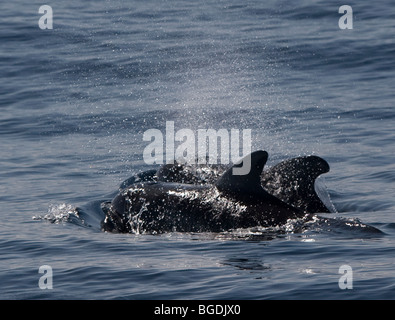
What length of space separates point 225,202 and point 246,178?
0.55m

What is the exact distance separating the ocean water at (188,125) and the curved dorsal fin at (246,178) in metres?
0.62

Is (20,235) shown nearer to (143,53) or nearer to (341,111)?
(341,111)

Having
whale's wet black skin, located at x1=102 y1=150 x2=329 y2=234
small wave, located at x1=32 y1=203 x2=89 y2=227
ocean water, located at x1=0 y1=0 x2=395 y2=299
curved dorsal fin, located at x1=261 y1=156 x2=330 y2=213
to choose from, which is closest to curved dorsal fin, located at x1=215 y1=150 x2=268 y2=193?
whale's wet black skin, located at x1=102 y1=150 x2=329 y2=234

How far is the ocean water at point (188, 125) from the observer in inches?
394

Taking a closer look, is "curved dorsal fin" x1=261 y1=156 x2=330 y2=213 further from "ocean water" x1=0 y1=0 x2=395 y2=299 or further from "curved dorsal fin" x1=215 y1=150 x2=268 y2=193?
"curved dorsal fin" x1=215 y1=150 x2=268 y2=193

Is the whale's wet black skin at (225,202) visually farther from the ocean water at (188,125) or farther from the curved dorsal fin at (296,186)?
the ocean water at (188,125)

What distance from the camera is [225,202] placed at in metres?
12.3

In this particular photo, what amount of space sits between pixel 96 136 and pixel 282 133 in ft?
13.6

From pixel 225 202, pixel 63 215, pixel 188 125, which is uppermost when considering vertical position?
pixel 188 125

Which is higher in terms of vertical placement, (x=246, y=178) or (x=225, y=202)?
(x=246, y=178)

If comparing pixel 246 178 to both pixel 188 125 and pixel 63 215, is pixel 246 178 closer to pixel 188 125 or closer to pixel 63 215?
pixel 63 215

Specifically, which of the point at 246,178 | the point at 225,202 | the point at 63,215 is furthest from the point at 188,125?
the point at 246,178

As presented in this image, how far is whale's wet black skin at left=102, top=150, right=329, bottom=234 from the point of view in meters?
12.0

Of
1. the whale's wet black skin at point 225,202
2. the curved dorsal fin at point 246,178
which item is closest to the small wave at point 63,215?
the whale's wet black skin at point 225,202
